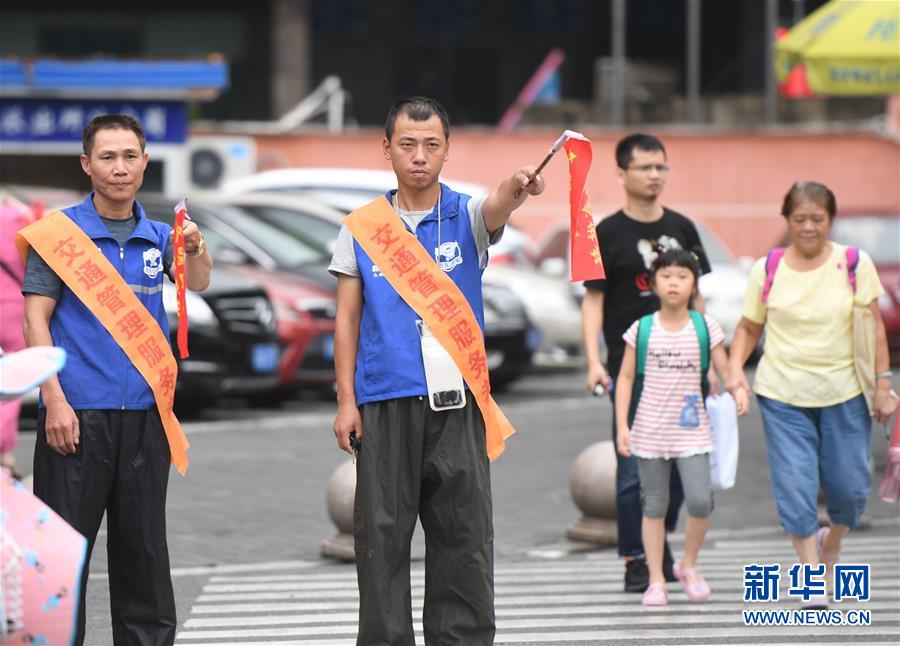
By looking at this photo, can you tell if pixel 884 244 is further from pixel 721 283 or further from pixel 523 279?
pixel 523 279

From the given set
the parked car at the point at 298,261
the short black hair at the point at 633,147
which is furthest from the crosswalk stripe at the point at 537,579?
the parked car at the point at 298,261

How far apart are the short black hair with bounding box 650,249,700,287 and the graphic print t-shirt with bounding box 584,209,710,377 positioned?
0.20m

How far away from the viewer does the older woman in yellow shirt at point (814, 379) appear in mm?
7562

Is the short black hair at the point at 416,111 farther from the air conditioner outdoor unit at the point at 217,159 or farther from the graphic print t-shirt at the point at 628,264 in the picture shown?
the air conditioner outdoor unit at the point at 217,159

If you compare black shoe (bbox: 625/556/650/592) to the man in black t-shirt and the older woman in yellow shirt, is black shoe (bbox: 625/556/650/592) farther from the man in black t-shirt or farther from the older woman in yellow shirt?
the older woman in yellow shirt

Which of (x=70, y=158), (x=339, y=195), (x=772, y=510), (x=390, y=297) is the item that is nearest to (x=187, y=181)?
(x=70, y=158)

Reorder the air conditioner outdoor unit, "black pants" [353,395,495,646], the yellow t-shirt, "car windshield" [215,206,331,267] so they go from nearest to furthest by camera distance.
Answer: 1. "black pants" [353,395,495,646]
2. the yellow t-shirt
3. "car windshield" [215,206,331,267]
4. the air conditioner outdoor unit

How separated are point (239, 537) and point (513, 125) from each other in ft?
63.4

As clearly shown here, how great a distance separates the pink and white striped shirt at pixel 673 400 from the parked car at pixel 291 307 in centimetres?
760


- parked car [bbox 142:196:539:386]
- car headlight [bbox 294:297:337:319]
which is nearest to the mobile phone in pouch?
car headlight [bbox 294:297:337:319]

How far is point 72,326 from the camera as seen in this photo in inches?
230

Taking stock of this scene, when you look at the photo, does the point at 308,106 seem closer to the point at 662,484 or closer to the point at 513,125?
the point at 513,125

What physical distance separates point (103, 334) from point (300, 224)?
11.0 meters

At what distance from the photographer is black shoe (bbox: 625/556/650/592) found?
7.91 meters
